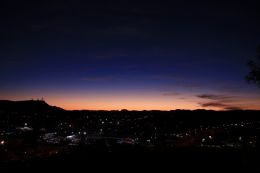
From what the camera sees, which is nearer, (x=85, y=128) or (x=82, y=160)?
(x=82, y=160)

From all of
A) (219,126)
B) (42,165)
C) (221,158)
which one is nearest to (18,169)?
(42,165)

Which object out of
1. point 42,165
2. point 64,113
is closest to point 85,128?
point 64,113

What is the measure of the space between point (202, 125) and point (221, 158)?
46258mm

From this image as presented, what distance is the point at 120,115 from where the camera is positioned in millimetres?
76875

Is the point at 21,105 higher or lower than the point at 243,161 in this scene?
higher

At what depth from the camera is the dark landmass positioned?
13.3m

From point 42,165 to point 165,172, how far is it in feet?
14.3

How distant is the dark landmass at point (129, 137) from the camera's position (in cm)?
1326

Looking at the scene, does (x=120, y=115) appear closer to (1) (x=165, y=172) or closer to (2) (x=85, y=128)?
(2) (x=85, y=128)

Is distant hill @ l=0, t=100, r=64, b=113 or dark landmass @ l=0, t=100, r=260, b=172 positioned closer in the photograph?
dark landmass @ l=0, t=100, r=260, b=172

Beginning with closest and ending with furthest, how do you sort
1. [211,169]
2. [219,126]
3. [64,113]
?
[211,169] < [219,126] < [64,113]

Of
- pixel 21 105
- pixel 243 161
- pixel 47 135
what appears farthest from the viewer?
pixel 21 105

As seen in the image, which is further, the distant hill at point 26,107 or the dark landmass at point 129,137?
the distant hill at point 26,107

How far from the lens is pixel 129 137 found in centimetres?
5966
